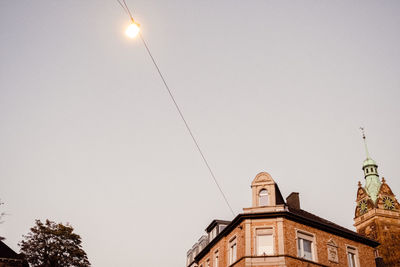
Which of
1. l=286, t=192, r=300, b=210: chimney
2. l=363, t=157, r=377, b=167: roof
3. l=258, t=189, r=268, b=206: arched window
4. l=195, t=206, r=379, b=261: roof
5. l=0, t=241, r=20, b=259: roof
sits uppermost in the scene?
l=363, t=157, r=377, b=167: roof

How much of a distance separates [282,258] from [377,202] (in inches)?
2730

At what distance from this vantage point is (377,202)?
272 ft

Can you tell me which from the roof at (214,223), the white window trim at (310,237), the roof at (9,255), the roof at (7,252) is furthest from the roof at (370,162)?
the roof at (7,252)

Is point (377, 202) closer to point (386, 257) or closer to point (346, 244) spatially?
point (386, 257)

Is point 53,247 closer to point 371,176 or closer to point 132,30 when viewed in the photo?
point 132,30

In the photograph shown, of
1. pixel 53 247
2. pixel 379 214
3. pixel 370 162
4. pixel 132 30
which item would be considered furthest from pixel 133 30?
pixel 370 162

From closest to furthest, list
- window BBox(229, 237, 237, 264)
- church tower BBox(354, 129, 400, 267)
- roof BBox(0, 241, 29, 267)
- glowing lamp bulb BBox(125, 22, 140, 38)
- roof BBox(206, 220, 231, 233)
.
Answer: glowing lamp bulb BBox(125, 22, 140, 38), window BBox(229, 237, 237, 264), roof BBox(206, 220, 231, 233), roof BBox(0, 241, 29, 267), church tower BBox(354, 129, 400, 267)

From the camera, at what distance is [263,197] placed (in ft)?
85.6

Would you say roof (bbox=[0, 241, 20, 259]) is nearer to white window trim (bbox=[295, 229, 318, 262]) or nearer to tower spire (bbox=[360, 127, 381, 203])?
white window trim (bbox=[295, 229, 318, 262])

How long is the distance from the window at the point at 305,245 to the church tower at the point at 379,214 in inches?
2294

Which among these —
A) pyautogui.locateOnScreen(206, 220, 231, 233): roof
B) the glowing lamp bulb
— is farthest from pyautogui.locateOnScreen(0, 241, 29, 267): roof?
the glowing lamp bulb

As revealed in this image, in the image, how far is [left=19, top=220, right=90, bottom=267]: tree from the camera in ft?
124

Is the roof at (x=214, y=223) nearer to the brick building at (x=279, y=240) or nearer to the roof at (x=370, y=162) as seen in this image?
the brick building at (x=279, y=240)

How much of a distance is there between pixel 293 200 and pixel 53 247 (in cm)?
2473
